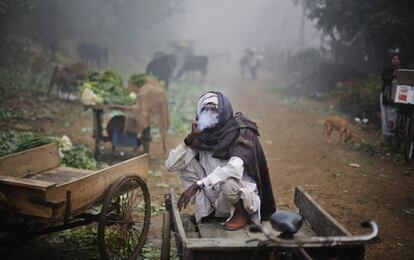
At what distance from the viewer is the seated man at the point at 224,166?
3633 mm

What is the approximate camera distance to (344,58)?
20.6m

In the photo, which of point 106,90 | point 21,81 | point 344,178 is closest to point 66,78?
point 21,81

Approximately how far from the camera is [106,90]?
830 cm

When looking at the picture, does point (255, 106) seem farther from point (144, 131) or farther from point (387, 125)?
point (144, 131)

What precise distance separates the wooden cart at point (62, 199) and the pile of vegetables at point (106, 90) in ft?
9.67

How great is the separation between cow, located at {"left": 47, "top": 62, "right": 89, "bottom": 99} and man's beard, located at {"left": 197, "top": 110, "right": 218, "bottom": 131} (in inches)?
427

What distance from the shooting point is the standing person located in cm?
880

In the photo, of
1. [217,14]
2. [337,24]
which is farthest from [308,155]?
[217,14]

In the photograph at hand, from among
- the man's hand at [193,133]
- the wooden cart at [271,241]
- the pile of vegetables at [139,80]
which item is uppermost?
the pile of vegetables at [139,80]

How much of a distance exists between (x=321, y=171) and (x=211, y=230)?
191 inches

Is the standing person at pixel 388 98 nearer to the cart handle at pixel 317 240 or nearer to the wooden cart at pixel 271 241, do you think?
the wooden cart at pixel 271 241

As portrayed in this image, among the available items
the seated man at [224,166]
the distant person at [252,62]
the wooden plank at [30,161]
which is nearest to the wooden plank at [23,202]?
the wooden plank at [30,161]

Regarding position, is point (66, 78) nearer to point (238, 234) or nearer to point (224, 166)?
point (224, 166)

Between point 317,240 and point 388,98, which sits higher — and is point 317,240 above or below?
below
